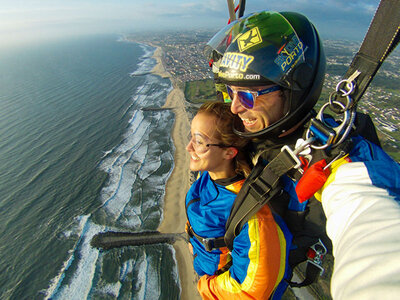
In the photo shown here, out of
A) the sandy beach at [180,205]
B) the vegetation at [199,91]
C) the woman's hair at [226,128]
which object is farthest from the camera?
the vegetation at [199,91]

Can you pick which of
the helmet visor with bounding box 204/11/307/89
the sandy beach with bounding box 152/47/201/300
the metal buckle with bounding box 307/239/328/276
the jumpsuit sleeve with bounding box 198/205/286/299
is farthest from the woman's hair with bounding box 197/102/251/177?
the sandy beach with bounding box 152/47/201/300

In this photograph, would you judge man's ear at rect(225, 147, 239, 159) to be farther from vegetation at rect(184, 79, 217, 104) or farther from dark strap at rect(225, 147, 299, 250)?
vegetation at rect(184, 79, 217, 104)

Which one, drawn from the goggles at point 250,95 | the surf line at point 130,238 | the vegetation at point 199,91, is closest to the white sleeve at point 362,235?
the goggles at point 250,95

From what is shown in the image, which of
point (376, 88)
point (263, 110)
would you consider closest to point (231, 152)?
point (263, 110)

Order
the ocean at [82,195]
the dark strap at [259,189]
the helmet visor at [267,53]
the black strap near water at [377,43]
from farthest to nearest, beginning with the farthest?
the ocean at [82,195] < the helmet visor at [267,53] < the dark strap at [259,189] < the black strap near water at [377,43]

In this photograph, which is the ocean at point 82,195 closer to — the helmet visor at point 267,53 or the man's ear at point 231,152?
the man's ear at point 231,152

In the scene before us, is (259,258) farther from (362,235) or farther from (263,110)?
(263,110)
